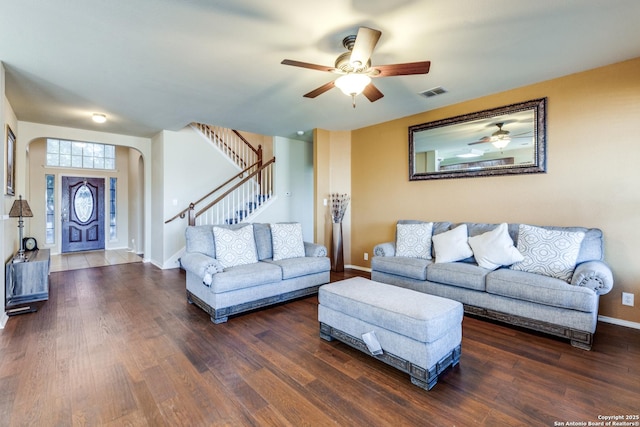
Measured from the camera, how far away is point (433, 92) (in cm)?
363

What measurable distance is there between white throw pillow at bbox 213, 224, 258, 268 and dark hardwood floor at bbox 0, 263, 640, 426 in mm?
681

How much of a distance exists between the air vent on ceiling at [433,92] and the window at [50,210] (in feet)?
27.6

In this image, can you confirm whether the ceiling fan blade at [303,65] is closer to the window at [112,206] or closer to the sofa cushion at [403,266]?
the sofa cushion at [403,266]

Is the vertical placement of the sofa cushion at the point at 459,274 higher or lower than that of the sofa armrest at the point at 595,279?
lower

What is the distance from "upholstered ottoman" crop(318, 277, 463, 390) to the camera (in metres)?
1.94

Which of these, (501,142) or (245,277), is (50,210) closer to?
(245,277)

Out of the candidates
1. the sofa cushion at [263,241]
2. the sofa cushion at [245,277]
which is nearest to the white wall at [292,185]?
the sofa cushion at [263,241]

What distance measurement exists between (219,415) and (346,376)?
0.85 m

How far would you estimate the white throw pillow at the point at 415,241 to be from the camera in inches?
152

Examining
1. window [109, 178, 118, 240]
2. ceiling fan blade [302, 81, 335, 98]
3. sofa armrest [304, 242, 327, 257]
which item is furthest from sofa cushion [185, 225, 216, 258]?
window [109, 178, 118, 240]

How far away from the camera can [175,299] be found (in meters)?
3.76

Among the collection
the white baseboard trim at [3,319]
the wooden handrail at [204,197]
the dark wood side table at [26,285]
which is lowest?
the white baseboard trim at [3,319]

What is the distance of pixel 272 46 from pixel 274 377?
2668 mm

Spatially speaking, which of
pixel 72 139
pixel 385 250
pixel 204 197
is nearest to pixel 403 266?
pixel 385 250
